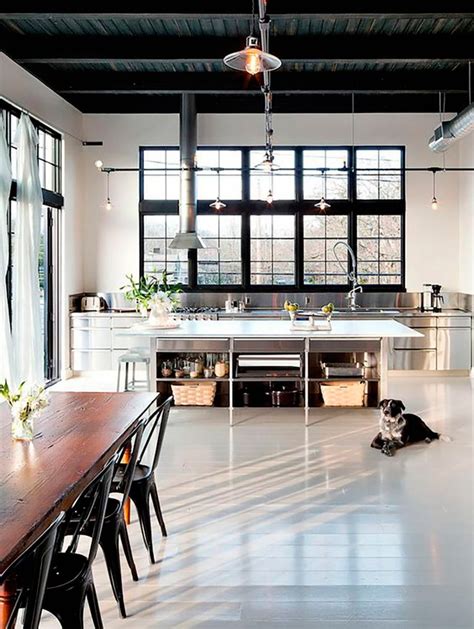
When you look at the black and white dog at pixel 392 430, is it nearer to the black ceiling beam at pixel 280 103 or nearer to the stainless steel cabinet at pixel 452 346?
the stainless steel cabinet at pixel 452 346

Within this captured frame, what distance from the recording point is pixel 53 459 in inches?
105

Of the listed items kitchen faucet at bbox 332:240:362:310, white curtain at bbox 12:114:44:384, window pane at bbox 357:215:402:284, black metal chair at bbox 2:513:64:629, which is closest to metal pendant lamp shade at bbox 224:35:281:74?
black metal chair at bbox 2:513:64:629

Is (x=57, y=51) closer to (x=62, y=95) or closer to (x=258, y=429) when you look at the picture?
(x=62, y=95)

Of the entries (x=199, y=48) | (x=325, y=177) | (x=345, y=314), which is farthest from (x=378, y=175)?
(x=199, y=48)

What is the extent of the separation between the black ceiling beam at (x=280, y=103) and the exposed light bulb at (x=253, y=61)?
593 centimetres

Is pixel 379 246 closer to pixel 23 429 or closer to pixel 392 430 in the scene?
pixel 392 430

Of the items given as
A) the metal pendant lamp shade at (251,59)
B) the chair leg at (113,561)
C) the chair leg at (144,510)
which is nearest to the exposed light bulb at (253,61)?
the metal pendant lamp shade at (251,59)

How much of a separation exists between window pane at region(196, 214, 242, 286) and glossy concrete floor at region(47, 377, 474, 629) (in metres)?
3.89

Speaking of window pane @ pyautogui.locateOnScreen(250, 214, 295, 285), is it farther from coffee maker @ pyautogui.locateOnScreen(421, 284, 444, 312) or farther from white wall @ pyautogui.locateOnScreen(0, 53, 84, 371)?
white wall @ pyautogui.locateOnScreen(0, 53, 84, 371)

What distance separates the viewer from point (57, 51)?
688 centimetres

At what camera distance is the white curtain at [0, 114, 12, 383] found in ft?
19.6

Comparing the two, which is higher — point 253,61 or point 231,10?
point 231,10

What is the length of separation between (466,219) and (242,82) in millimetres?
3454

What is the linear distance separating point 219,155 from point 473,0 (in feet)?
15.4
